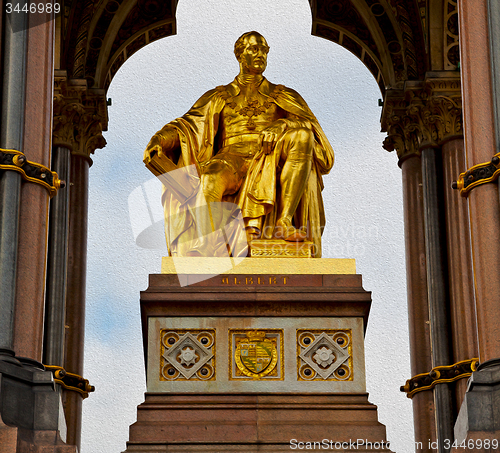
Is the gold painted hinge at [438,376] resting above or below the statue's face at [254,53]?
below

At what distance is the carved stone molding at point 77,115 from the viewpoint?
1549 centimetres

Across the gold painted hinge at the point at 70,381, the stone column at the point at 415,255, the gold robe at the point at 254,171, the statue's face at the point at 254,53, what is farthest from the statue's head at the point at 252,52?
the gold painted hinge at the point at 70,381

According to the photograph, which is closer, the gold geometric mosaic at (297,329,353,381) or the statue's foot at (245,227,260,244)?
the gold geometric mosaic at (297,329,353,381)

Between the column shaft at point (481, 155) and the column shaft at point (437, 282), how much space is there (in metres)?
3.92

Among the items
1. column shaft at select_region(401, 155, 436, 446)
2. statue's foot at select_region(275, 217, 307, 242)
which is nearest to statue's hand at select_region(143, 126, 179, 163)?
statue's foot at select_region(275, 217, 307, 242)

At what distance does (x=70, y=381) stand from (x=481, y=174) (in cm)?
613

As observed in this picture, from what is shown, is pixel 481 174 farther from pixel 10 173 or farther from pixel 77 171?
pixel 77 171

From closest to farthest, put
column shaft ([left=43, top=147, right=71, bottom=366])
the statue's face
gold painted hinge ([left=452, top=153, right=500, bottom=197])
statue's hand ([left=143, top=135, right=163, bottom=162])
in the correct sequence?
1. gold painted hinge ([left=452, top=153, right=500, bottom=197])
2. statue's hand ([left=143, top=135, right=163, bottom=162])
3. the statue's face
4. column shaft ([left=43, top=147, right=71, bottom=366])

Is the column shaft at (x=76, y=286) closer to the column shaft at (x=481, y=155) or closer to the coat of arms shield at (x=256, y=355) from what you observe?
the coat of arms shield at (x=256, y=355)

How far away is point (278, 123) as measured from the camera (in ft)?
42.6

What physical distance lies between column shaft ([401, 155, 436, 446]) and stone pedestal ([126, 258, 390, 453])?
11.3 feet

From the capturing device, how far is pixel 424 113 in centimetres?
1562

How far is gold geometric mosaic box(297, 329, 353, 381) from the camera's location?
11195 millimetres

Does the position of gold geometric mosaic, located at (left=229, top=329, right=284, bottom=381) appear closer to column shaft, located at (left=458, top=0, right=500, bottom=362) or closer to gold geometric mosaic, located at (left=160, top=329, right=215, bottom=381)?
gold geometric mosaic, located at (left=160, top=329, right=215, bottom=381)
